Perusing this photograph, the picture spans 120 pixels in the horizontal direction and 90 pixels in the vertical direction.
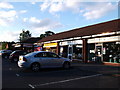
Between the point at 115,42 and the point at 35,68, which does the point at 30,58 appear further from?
the point at 115,42

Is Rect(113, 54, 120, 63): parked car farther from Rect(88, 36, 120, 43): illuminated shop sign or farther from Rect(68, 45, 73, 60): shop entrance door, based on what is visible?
Rect(68, 45, 73, 60): shop entrance door

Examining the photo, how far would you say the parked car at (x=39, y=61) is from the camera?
11992 millimetres

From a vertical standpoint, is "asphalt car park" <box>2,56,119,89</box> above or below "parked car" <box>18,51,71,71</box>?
below

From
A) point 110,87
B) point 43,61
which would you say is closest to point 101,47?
point 43,61

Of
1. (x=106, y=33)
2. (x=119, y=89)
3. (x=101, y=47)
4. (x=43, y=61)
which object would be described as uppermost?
(x=106, y=33)

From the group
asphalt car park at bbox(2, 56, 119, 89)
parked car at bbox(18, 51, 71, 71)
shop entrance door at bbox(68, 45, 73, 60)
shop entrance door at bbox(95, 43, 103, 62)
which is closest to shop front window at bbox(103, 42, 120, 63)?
shop entrance door at bbox(95, 43, 103, 62)

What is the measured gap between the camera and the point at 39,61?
12.3 meters

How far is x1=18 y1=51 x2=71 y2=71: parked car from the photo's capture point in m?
12.0

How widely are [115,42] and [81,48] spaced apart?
529cm

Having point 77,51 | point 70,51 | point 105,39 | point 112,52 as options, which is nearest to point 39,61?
point 105,39

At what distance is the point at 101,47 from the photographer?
56.6 feet

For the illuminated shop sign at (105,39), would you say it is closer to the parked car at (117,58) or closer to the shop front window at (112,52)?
the shop front window at (112,52)

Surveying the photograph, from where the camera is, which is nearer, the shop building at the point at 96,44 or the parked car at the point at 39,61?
the parked car at the point at 39,61

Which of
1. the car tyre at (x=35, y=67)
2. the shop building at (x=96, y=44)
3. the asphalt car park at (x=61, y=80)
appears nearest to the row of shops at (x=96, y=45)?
the shop building at (x=96, y=44)
